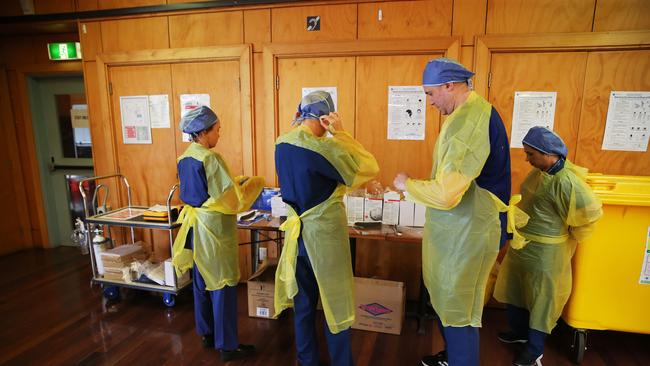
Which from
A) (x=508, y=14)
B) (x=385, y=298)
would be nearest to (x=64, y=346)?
(x=385, y=298)

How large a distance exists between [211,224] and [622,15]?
3.18m

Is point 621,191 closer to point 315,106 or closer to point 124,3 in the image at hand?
point 315,106

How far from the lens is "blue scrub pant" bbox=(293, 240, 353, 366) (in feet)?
6.08

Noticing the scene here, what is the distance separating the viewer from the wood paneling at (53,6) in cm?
334

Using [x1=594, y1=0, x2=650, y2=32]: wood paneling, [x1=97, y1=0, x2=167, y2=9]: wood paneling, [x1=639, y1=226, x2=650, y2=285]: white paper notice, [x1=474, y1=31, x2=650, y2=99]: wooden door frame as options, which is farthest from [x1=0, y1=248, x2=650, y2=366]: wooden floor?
[x1=97, y1=0, x2=167, y2=9]: wood paneling

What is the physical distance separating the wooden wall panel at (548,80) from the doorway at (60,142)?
14.3ft

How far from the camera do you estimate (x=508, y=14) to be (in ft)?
8.54

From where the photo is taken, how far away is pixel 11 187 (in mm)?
4121

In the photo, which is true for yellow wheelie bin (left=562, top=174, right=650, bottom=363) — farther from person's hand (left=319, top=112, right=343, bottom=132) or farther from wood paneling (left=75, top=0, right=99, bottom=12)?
wood paneling (left=75, top=0, right=99, bottom=12)

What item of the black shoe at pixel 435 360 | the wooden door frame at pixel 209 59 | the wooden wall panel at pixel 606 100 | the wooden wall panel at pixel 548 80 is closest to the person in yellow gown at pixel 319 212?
the black shoe at pixel 435 360

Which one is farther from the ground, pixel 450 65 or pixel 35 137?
pixel 450 65

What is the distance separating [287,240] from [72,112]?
12.1 feet

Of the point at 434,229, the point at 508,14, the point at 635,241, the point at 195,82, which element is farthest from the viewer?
the point at 195,82

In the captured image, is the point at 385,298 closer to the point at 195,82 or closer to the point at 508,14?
the point at 508,14
